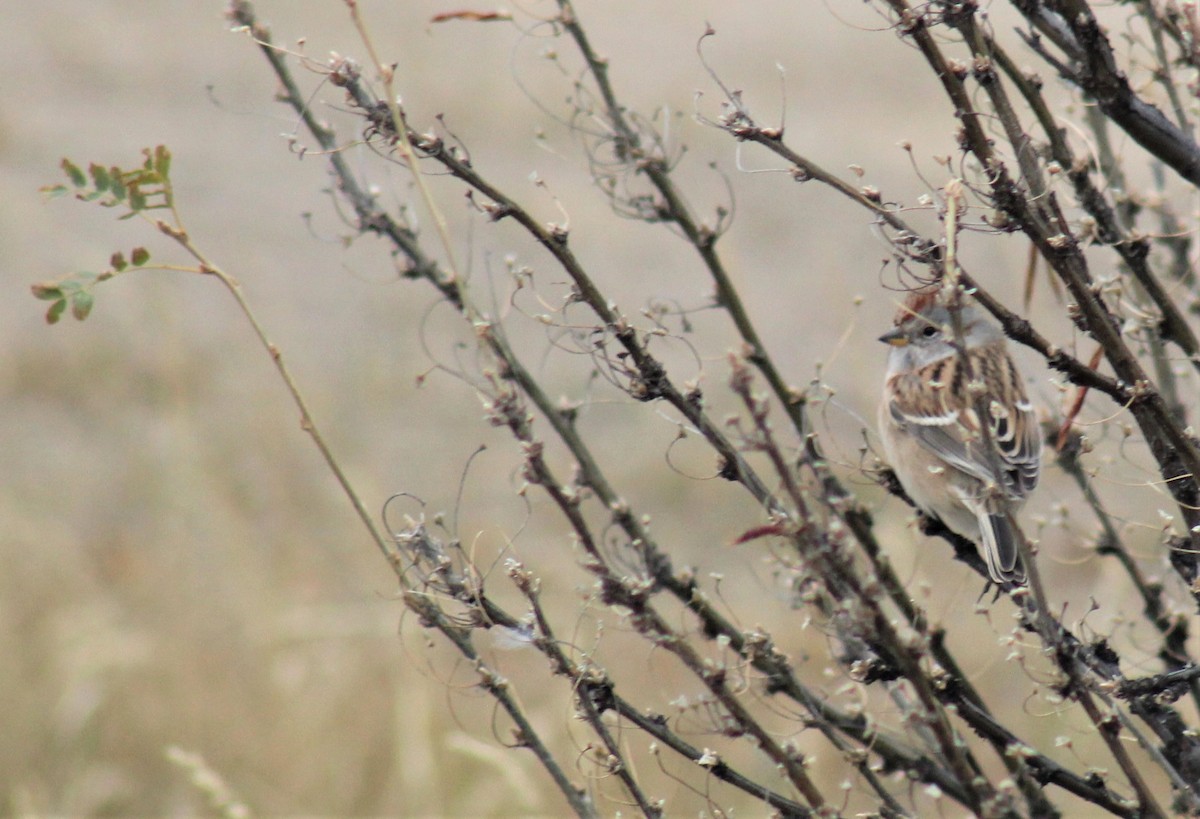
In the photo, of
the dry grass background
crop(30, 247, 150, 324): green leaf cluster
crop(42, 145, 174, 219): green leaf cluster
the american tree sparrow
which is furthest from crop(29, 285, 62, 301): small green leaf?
the american tree sparrow

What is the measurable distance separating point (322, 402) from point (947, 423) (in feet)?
14.8

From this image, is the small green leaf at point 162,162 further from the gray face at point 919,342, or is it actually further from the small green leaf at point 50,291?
the gray face at point 919,342

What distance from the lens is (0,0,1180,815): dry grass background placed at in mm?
4531

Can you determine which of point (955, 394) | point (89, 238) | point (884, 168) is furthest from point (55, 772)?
point (884, 168)

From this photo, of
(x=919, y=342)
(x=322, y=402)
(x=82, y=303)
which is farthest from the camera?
(x=322, y=402)

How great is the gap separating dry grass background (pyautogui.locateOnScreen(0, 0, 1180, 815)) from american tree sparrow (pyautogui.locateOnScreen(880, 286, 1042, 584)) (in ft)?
0.70

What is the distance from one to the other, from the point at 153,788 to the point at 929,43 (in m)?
4.19

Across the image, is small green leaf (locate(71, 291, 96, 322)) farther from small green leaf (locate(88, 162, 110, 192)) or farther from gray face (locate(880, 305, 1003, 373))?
gray face (locate(880, 305, 1003, 373))

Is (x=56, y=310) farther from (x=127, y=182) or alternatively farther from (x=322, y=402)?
(x=322, y=402)

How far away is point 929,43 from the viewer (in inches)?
61.7

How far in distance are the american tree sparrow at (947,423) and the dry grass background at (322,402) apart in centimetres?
21

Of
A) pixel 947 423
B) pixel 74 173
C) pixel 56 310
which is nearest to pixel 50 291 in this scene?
pixel 56 310

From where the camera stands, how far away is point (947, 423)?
3.93 m

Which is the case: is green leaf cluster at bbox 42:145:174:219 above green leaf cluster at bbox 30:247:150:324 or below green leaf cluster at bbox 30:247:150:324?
above
